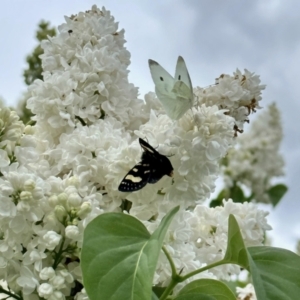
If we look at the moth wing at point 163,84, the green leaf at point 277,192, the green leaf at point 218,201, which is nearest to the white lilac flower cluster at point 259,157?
the green leaf at point 277,192

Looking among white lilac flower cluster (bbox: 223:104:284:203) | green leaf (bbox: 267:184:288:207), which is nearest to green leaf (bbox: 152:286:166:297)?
white lilac flower cluster (bbox: 223:104:284:203)

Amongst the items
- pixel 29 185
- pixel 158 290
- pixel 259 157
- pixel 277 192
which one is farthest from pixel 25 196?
pixel 259 157

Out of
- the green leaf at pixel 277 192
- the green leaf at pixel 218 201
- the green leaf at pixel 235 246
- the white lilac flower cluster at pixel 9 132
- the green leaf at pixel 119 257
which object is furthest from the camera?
the green leaf at pixel 277 192

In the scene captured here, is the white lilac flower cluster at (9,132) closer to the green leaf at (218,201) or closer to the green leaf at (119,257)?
Result: the green leaf at (119,257)

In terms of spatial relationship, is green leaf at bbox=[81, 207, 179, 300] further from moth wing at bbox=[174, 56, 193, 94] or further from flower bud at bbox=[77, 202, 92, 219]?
moth wing at bbox=[174, 56, 193, 94]

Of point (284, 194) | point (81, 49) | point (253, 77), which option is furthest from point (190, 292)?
point (284, 194)
